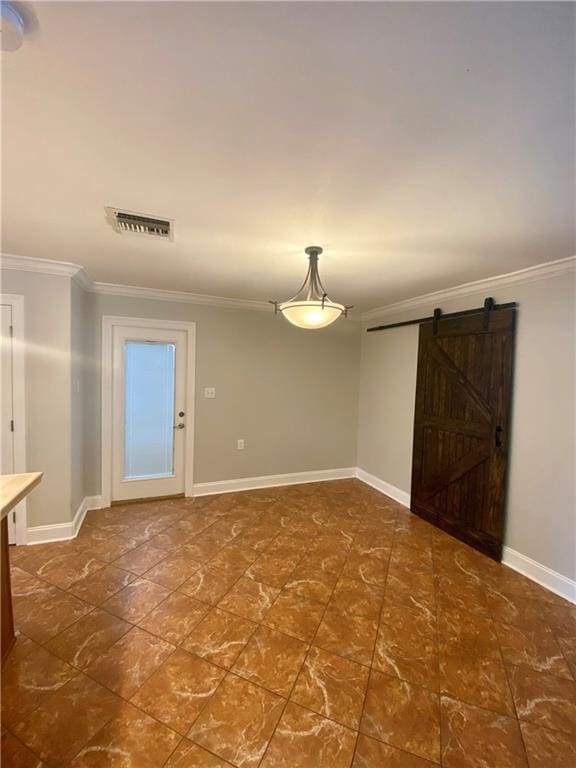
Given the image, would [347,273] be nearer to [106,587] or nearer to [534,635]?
[534,635]

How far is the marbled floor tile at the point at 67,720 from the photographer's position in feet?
4.64

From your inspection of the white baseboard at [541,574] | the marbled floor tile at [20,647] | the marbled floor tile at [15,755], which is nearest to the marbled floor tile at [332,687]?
the marbled floor tile at [15,755]

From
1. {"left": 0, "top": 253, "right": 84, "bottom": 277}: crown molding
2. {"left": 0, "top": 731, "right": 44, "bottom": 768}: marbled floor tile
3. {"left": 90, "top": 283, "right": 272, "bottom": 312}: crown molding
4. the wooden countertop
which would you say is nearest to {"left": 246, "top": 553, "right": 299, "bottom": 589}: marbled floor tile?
{"left": 0, "top": 731, "right": 44, "bottom": 768}: marbled floor tile

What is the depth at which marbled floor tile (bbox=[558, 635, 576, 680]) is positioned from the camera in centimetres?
192

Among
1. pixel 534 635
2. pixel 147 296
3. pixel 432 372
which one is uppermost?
pixel 147 296

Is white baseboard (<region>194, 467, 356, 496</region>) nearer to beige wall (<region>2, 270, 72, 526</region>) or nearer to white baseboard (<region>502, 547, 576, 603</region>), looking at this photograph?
beige wall (<region>2, 270, 72, 526</region>)

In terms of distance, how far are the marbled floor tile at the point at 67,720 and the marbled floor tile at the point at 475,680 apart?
1629 millimetres

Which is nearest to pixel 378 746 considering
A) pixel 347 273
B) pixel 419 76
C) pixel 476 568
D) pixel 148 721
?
pixel 148 721

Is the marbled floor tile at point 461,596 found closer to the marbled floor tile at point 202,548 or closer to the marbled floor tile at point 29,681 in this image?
the marbled floor tile at point 202,548

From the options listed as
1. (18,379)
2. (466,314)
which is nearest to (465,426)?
(466,314)

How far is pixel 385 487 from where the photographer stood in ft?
14.7

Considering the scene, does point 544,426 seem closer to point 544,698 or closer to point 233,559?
point 544,698

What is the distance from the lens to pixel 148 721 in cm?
153

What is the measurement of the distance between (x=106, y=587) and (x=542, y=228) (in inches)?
143
